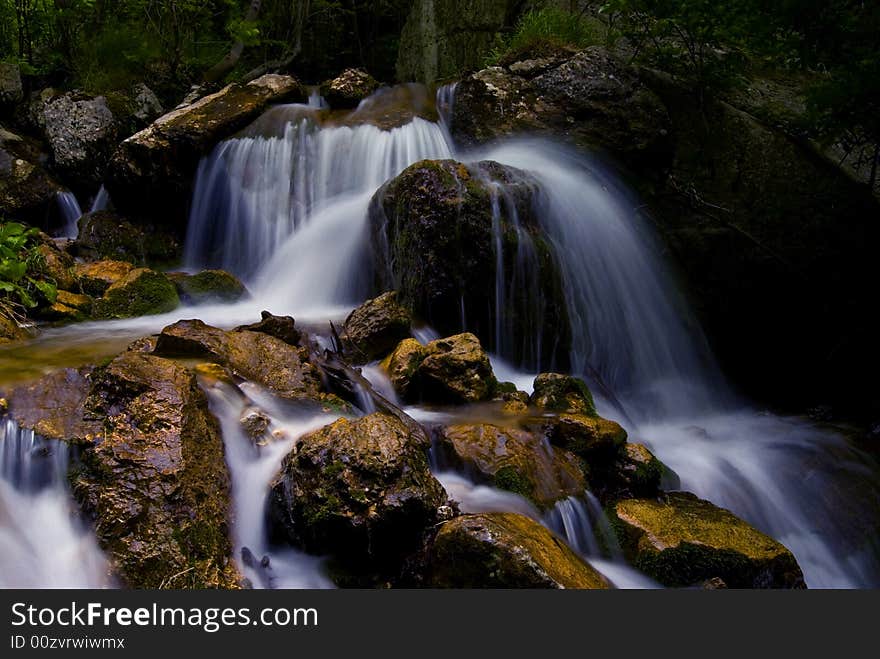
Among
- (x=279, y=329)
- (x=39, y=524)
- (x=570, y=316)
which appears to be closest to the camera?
(x=39, y=524)

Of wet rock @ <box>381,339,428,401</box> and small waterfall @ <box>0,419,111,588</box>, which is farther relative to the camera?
wet rock @ <box>381,339,428,401</box>

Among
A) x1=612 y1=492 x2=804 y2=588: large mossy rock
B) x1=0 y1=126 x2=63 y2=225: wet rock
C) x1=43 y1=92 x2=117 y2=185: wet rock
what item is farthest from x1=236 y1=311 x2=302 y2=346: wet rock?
x1=43 y1=92 x2=117 y2=185: wet rock

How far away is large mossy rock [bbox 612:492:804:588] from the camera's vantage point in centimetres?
316

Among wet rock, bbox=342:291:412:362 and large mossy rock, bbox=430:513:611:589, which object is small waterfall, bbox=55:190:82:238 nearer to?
wet rock, bbox=342:291:412:362

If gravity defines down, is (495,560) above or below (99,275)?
above

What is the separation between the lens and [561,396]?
175 inches

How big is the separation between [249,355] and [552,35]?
677 cm

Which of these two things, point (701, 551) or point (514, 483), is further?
point (514, 483)

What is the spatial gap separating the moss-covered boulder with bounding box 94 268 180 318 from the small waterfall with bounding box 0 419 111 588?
292cm

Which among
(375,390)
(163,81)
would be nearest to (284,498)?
(375,390)

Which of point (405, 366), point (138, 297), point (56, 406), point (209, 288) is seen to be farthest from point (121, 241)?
point (56, 406)

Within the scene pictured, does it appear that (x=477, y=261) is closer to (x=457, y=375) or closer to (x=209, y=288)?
(x=457, y=375)

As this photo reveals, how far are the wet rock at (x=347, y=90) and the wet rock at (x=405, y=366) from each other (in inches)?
210

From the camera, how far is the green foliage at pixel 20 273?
17.8 feet
